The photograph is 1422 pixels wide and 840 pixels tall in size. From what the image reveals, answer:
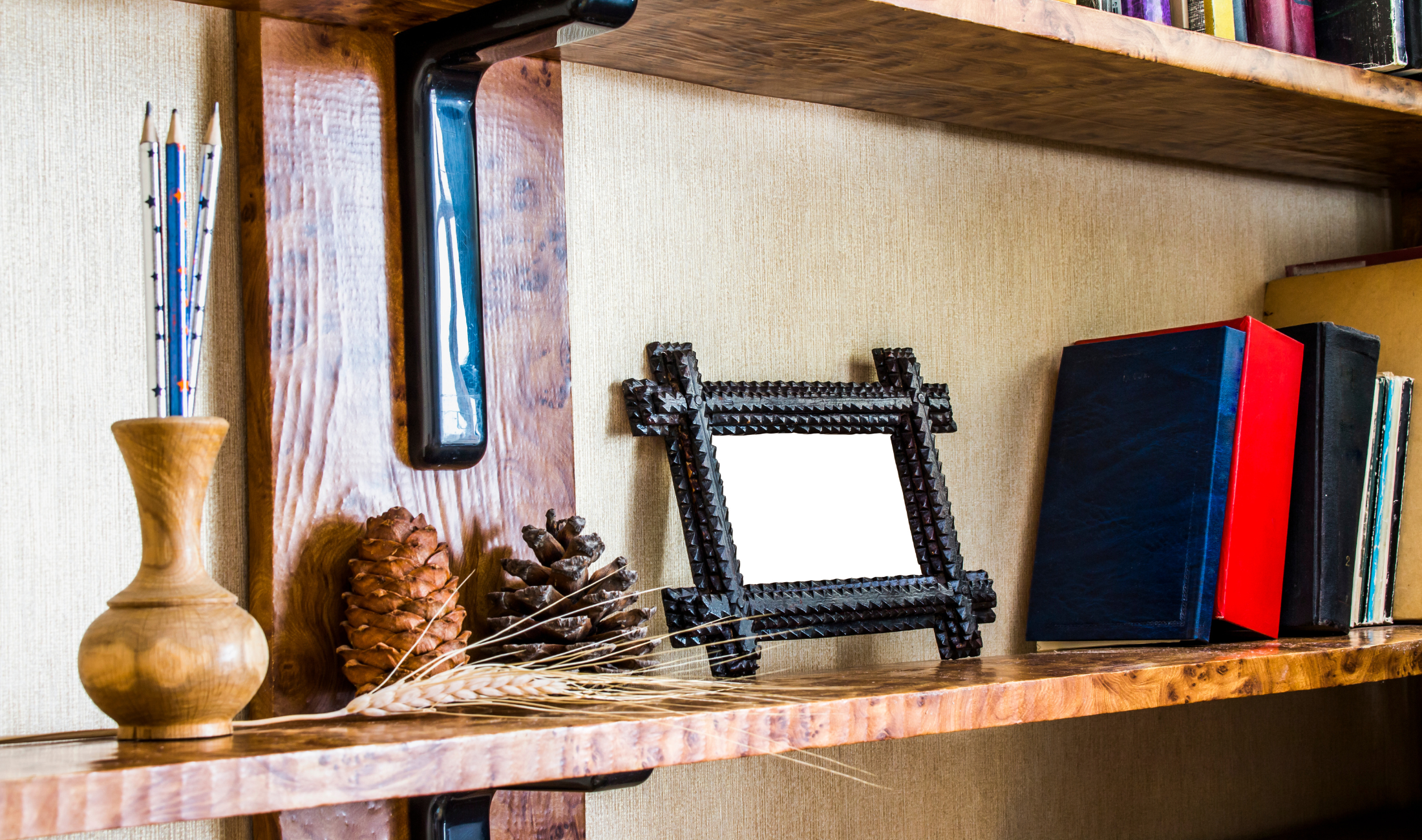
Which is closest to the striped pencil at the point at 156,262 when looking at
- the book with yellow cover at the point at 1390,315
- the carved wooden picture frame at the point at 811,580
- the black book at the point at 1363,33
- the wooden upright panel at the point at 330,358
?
the wooden upright panel at the point at 330,358

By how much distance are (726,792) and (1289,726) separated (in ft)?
2.51

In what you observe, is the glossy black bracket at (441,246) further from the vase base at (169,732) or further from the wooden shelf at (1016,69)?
the vase base at (169,732)

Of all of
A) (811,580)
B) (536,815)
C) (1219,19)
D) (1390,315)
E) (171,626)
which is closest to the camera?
(171,626)

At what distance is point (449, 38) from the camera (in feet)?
2.71

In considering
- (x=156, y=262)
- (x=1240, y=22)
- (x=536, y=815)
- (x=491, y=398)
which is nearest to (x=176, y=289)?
(x=156, y=262)

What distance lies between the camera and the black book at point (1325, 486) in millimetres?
1149

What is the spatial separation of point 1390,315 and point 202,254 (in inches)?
46.9

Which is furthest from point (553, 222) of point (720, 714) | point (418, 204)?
point (720, 714)

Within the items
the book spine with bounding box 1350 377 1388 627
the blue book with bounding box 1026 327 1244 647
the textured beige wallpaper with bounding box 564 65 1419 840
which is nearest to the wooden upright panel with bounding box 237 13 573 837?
the textured beige wallpaper with bounding box 564 65 1419 840

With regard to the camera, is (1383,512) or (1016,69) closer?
(1016,69)

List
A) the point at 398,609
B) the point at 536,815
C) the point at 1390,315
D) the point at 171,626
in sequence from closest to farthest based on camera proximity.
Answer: the point at 171,626 → the point at 398,609 → the point at 536,815 → the point at 1390,315

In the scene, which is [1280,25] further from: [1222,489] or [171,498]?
[171,498]

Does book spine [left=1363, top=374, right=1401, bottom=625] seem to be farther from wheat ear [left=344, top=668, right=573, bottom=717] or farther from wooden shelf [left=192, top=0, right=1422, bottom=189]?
wheat ear [left=344, top=668, right=573, bottom=717]

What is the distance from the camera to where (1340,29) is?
1203 mm
